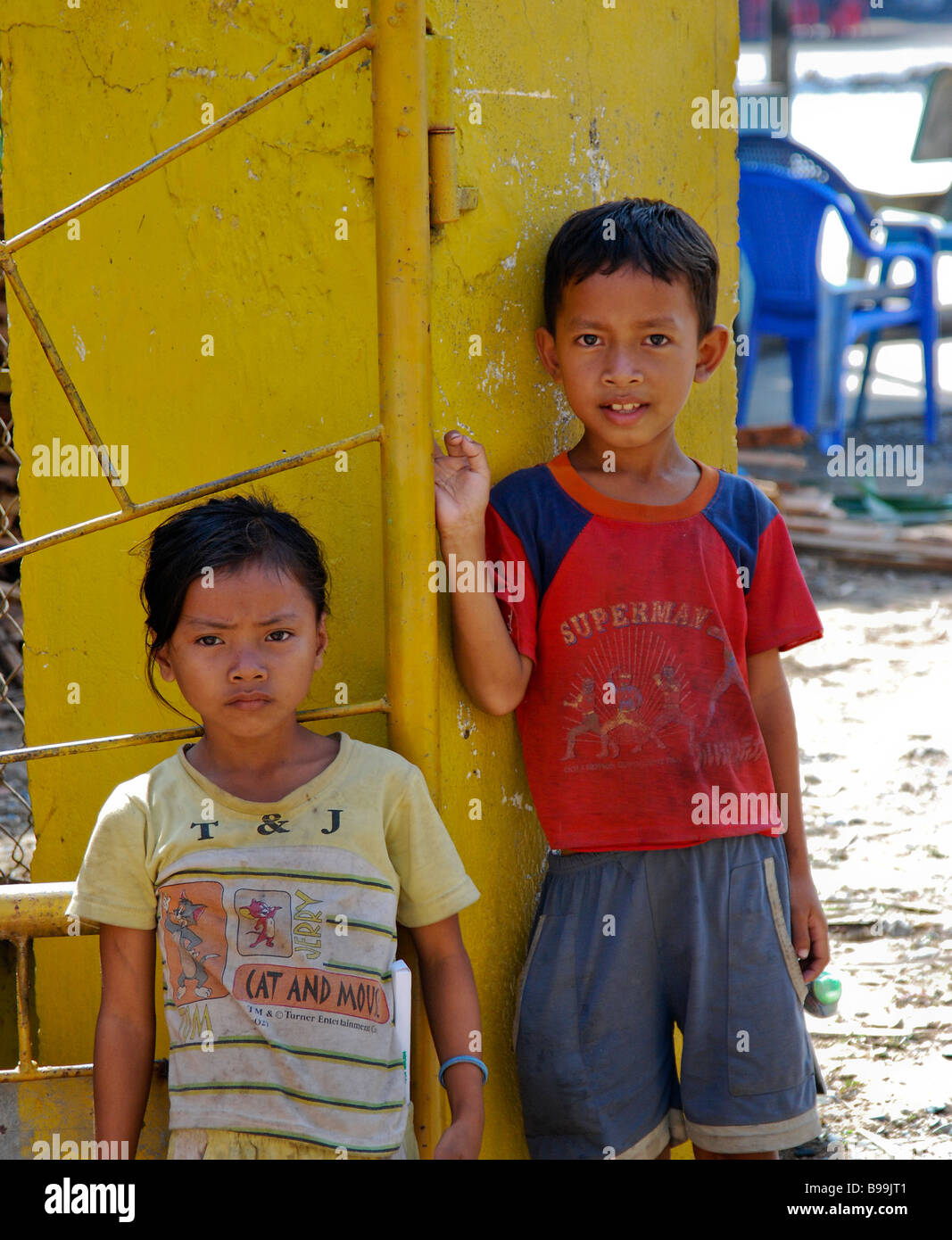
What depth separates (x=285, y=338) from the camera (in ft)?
6.42

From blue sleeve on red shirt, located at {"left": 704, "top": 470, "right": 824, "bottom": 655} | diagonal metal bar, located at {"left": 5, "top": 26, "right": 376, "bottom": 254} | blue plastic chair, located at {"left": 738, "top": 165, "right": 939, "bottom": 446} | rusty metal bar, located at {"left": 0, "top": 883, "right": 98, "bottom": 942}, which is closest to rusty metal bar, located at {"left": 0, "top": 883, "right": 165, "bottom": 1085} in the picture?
rusty metal bar, located at {"left": 0, "top": 883, "right": 98, "bottom": 942}

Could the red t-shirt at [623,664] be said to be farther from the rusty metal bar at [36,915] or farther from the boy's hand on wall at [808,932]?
the rusty metal bar at [36,915]

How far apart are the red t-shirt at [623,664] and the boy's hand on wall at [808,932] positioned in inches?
7.8

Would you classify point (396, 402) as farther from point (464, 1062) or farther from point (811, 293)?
point (811, 293)

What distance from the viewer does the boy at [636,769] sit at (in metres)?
1.96

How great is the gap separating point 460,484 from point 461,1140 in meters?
0.85

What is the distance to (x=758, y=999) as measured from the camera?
1999 millimetres

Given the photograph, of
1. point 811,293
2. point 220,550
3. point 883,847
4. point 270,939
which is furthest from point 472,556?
point 811,293

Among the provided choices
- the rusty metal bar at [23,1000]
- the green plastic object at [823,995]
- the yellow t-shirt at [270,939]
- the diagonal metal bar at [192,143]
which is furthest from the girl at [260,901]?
the green plastic object at [823,995]

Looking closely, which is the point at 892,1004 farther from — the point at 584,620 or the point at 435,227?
the point at 435,227

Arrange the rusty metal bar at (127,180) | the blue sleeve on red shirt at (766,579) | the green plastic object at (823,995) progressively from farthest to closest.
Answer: the green plastic object at (823,995), the blue sleeve on red shirt at (766,579), the rusty metal bar at (127,180)

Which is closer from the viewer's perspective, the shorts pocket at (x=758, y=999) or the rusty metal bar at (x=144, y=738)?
the rusty metal bar at (x=144, y=738)

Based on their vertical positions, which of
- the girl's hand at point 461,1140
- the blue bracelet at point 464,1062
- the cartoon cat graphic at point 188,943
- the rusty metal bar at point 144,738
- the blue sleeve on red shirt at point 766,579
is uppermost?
the blue sleeve on red shirt at point 766,579

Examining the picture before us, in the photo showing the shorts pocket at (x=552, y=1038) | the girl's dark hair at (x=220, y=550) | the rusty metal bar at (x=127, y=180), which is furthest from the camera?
the shorts pocket at (x=552, y=1038)
